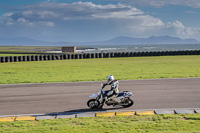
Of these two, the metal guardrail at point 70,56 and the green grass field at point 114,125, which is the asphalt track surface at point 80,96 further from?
the metal guardrail at point 70,56

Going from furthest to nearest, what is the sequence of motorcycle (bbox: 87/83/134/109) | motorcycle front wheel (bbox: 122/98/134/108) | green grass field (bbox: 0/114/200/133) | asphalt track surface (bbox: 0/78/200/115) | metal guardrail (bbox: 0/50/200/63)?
metal guardrail (bbox: 0/50/200/63) < asphalt track surface (bbox: 0/78/200/115) < motorcycle front wheel (bbox: 122/98/134/108) < motorcycle (bbox: 87/83/134/109) < green grass field (bbox: 0/114/200/133)

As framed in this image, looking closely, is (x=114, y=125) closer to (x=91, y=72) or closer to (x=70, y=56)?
(x=91, y=72)

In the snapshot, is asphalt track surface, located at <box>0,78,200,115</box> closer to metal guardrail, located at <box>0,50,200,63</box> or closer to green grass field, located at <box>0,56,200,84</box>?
green grass field, located at <box>0,56,200,84</box>

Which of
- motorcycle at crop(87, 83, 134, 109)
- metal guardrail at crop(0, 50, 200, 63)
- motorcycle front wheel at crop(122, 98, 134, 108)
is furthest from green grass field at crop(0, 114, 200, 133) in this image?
metal guardrail at crop(0, 50, 200, 63)

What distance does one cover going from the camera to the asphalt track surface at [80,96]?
37.8 ft

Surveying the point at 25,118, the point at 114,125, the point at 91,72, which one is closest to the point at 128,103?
the point at 114,125

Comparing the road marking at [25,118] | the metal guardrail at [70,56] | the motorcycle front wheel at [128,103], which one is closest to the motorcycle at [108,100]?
the motorcycle front wheel at [128,103]

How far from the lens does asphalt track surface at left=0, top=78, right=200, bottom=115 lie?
11.5 m

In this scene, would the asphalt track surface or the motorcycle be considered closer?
the motorcycle

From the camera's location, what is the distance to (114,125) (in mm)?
8734

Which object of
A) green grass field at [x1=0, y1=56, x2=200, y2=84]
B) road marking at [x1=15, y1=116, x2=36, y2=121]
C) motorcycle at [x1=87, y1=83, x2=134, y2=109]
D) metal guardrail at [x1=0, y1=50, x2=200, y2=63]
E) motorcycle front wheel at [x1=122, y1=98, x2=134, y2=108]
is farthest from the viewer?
metal guardrail at [x1=0, y1=50, x2=200, y2=63]

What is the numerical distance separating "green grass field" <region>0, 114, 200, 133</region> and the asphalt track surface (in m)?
1.58

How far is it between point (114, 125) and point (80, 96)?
529cm

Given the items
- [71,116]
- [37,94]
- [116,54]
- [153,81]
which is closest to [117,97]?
[71,116]
